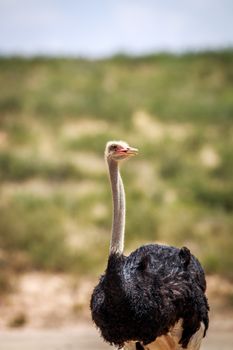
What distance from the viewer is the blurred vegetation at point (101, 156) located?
13828mm

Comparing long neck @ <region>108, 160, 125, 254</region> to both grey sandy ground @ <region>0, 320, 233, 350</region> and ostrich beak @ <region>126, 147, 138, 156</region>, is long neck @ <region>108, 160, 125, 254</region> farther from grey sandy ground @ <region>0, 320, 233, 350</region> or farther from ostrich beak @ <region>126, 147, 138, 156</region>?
grey sandy ground @ <region>0, 320, 233, 350</region>

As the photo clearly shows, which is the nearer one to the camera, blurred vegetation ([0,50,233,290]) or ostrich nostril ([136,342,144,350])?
ostrich nostril ([136,342,144,350])

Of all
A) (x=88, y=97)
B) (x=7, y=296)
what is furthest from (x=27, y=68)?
(x=7, y=296)

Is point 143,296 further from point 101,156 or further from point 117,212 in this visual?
point 101,156

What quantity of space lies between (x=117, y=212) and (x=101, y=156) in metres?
11.4

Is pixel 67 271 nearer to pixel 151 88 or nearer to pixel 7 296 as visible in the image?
pixel 7 296

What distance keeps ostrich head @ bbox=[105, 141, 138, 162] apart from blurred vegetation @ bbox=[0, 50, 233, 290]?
19.3 feet

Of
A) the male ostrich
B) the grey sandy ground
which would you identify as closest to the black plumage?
the male ostrich

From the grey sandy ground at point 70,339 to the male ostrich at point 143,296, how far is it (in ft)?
8.05

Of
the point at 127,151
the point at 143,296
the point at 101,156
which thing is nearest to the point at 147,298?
the point at 143,296

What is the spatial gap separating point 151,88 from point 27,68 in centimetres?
330

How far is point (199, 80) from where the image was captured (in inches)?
930

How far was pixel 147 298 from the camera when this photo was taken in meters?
6.73

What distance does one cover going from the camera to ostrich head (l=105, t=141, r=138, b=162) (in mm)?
6605
